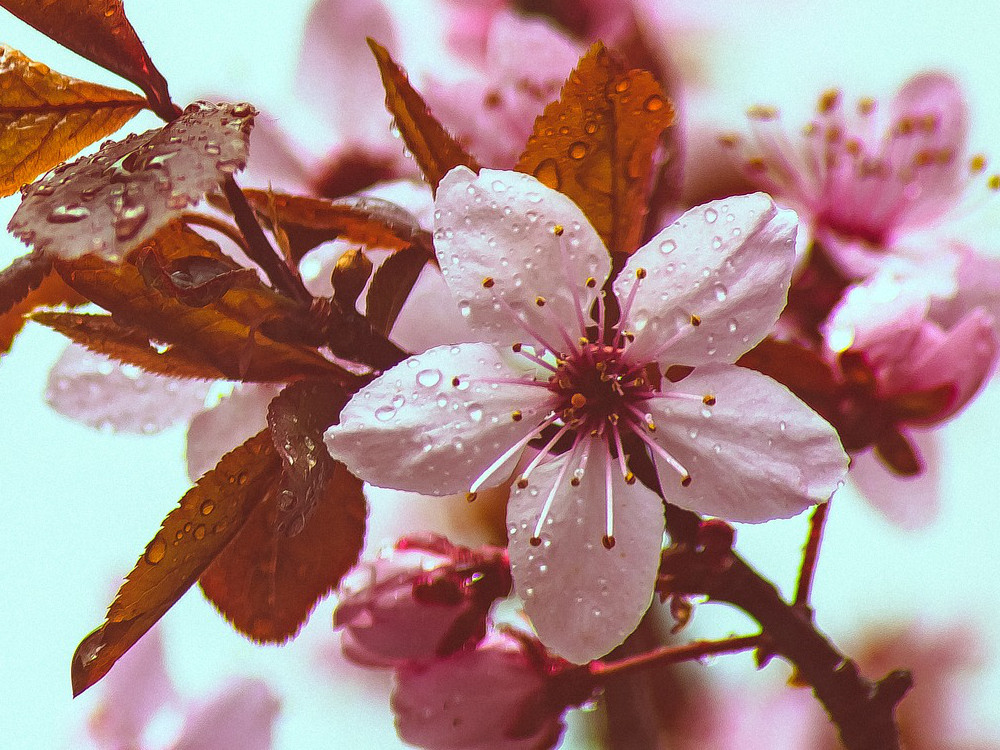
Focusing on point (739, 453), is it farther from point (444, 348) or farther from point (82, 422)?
point (82, 422)

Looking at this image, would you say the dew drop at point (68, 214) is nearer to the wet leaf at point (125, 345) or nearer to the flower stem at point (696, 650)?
the wet leaf at point (125, 345)

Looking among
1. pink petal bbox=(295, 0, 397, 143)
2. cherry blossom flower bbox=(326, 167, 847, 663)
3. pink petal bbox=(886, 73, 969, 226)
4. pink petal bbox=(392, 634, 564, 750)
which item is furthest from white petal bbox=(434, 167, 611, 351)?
pink petal bbox=(886, 73, 969, 226)

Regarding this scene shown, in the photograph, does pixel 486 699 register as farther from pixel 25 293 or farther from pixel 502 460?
pixel 25 293

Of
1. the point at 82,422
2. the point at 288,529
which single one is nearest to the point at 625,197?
the point at 288,529

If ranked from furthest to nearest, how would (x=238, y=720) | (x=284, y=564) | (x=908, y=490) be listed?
(x=908, y=490) < (x=238, y=720) < (x=284, y=564)

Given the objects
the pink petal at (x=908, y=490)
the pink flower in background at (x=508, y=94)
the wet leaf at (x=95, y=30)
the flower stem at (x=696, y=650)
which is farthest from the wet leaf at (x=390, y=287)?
the pink petal at (x=908, y=490)

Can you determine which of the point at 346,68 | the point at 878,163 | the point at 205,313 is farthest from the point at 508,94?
the point at 205,313

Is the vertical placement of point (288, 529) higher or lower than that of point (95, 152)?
lower
